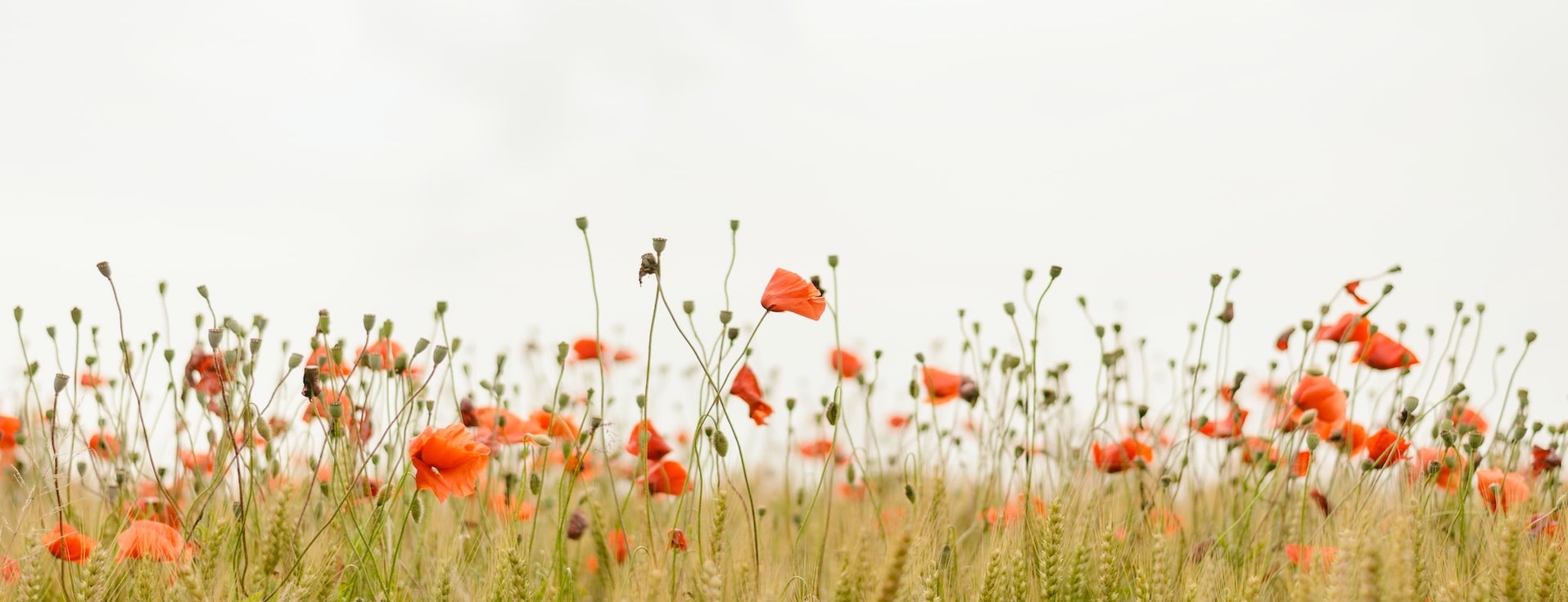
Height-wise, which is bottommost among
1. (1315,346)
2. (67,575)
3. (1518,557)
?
(67,575)

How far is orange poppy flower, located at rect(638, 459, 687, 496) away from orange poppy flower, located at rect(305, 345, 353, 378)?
77 cm

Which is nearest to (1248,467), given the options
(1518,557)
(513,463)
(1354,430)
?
(1354,430)

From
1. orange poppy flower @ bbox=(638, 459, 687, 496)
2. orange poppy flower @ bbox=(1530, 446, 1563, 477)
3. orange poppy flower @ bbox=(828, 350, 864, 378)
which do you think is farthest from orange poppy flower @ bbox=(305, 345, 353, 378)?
orange poppy flower @ bbox=(1530, 446, 1563, 477)

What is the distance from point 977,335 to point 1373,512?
4.31ft

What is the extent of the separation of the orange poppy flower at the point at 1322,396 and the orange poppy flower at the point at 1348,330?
13 centimetres

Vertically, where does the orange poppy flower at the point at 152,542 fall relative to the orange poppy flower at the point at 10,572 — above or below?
above

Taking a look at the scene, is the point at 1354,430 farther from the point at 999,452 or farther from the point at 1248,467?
the point at 999,452

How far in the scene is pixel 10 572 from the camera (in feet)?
8.02

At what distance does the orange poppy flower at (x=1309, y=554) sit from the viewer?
2.23 m

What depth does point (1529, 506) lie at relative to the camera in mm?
2842

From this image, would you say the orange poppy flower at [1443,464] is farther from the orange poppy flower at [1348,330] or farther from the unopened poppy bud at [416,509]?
the unopened poppy bud at [416,509]

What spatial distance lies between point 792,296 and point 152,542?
4.28ft

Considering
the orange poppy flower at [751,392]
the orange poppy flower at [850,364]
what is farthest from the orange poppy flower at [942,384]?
the orange poppy flower at [751,392]

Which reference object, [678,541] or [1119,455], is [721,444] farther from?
[1119,455]
